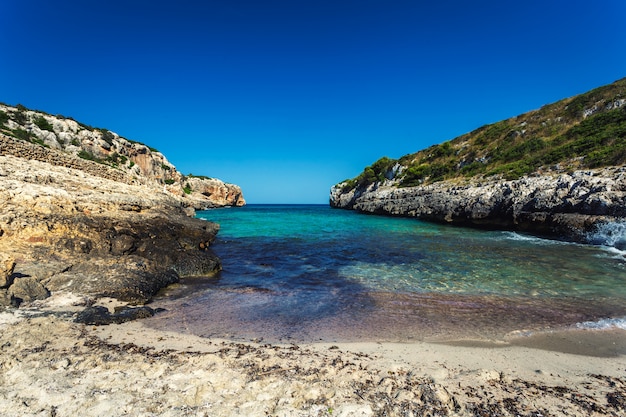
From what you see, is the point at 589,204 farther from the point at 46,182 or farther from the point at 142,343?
the point at 46,182

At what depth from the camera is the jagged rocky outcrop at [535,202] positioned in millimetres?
18188

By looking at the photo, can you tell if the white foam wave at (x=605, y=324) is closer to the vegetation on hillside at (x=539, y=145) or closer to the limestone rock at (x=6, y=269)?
the limestone rock at (x=6, y=269)

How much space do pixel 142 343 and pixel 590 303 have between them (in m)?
10.3

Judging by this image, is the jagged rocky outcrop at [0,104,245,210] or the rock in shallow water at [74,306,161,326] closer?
the rock in shallow water at [74,306,161,326]

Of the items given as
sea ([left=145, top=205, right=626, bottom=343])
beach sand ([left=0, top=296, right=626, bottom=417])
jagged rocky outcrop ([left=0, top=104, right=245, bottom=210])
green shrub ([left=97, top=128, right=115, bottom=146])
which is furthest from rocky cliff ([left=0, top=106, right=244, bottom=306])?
green shrub ([left=97, top=128, right=115, bottom=146])

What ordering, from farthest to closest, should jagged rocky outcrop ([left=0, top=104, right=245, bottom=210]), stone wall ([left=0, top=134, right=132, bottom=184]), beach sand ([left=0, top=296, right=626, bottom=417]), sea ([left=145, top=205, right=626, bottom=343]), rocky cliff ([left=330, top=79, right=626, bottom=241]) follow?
rocky cliff ([left=330, top=79, right=626, bottom=241]) < jagged rocky outcrop ([left=0, top=104, right=245, bottom=210]) < stone wall ([left=0, top=134, right=132, bottom=184]) < sea ([left=145, top=205, right=626, bottom=343]) < beach sand ([left=0, top=296, right=626, bottom=417])

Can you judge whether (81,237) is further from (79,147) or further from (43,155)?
(79,147)

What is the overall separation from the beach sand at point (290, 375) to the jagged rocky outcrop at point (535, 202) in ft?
56.8

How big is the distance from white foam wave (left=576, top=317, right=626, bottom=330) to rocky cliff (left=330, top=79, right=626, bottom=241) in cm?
1495

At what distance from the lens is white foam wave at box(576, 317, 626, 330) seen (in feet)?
20.2

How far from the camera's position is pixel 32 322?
207 inches

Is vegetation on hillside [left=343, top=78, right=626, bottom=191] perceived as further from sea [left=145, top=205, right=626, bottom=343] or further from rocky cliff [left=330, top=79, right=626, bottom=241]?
sea [left=145, top=205, right=626, bottom=343]

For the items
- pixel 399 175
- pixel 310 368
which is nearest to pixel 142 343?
pixel 310 368

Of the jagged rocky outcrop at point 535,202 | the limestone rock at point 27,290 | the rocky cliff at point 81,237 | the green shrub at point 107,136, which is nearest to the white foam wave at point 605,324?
the rocky cliff at point 81,237
